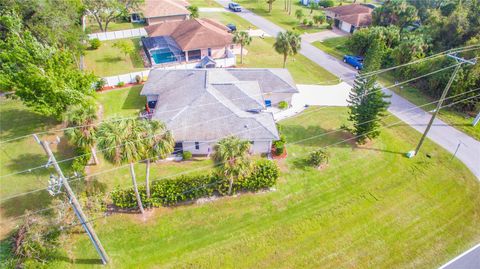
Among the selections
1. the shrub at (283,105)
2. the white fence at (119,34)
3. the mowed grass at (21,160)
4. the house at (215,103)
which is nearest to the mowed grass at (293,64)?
the house at (215,103)

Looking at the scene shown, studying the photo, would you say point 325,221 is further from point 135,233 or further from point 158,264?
point 135,233

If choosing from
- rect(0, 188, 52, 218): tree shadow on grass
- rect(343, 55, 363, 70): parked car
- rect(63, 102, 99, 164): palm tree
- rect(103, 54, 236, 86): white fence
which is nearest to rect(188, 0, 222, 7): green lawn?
rect(103, 54, 236, 86): white fence

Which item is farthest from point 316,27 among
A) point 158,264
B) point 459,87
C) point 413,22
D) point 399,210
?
point 158,264

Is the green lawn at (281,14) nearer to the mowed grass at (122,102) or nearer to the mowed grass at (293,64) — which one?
the mowed grass at (293,64)

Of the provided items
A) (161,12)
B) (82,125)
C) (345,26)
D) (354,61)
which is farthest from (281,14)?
(82,125)

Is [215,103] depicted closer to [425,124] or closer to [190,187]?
[190,187]
